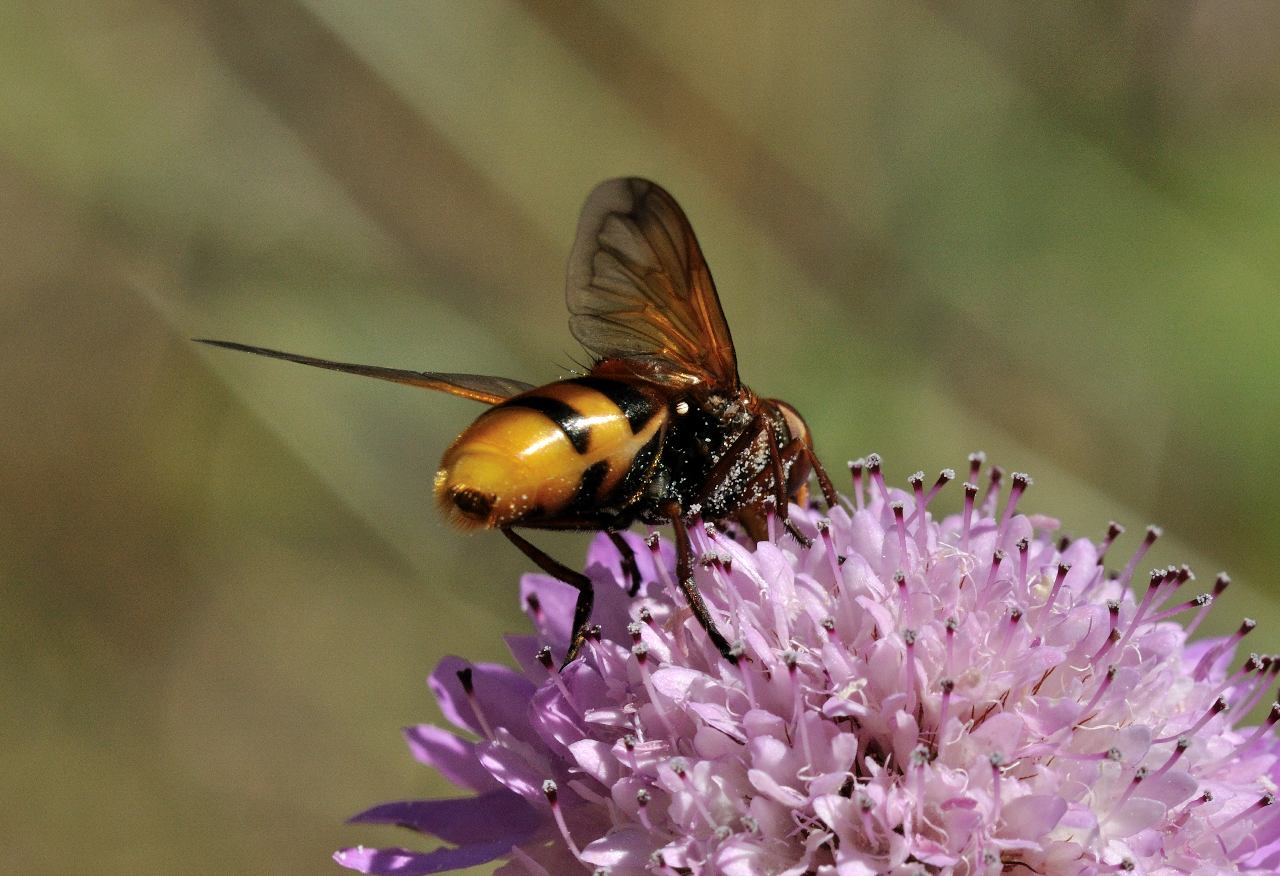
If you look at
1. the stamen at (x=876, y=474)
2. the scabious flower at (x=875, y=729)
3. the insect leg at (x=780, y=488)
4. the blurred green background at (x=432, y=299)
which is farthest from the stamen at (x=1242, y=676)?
the blurred green background at (x=432, y=299)

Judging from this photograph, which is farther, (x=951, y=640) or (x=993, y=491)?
(x=993, y=491)

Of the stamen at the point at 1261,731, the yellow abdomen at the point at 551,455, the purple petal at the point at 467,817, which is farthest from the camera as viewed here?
the purple petal at the point at 467,817

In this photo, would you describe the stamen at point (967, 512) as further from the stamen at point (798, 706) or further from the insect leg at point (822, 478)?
the stamen at point (798, 706)

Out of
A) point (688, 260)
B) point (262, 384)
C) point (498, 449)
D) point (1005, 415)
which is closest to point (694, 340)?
point (688, 260)

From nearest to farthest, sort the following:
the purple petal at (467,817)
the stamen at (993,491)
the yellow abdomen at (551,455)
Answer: the yellow abdomen at (551,455) < the purple petal at (467,817) < the stamen at (993,491)

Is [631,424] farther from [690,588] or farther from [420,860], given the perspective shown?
[420,860]

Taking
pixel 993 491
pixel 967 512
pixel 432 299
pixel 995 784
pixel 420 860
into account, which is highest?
pixel 432 299

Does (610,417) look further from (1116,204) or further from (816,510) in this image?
(1116,204)

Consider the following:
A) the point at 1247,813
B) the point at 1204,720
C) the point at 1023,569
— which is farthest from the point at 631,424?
the point at 1247,813
